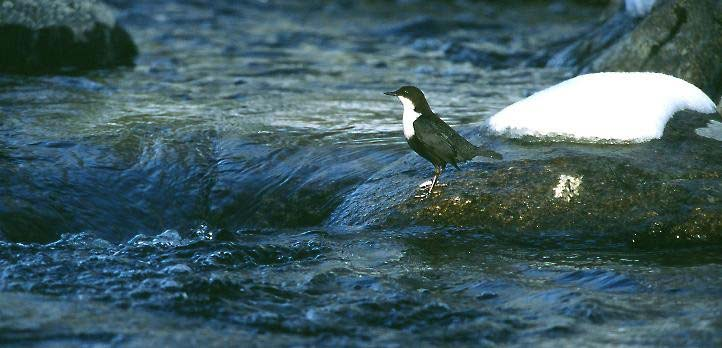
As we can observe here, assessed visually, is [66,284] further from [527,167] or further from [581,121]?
[581,121]

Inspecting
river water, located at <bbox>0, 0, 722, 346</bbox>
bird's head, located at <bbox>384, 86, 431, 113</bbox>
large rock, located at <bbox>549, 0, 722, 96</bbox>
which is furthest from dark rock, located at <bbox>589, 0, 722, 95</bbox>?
bird's head, located at <bbox>384, 86, 431, 113</bbox>

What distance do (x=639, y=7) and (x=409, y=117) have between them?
4279mm

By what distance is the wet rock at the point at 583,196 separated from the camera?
204 inches

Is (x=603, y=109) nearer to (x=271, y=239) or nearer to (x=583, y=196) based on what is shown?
(x=583, y=196)

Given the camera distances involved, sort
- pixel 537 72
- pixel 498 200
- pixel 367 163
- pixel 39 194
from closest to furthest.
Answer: pixel 498 200, pixel 39 194, pixel 367 163, pixel 537 72

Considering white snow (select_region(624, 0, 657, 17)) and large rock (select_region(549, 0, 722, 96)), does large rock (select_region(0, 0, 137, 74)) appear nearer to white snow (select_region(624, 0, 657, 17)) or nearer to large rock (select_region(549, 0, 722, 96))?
large rock (select_region(549, 0, 722, 96))

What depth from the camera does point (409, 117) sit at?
18.8ft

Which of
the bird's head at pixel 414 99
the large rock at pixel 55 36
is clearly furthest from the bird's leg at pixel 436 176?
the large rock at pixel 55 36

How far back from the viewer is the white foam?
575 cm

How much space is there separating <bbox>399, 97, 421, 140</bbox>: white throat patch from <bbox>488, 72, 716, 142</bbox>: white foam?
0.54m

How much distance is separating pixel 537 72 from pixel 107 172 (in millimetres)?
4688

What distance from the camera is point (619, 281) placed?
452 centimetres

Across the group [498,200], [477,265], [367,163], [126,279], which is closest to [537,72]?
[367,163]

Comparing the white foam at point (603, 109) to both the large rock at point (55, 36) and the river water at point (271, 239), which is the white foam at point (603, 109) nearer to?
the river water at point (271, 239)
